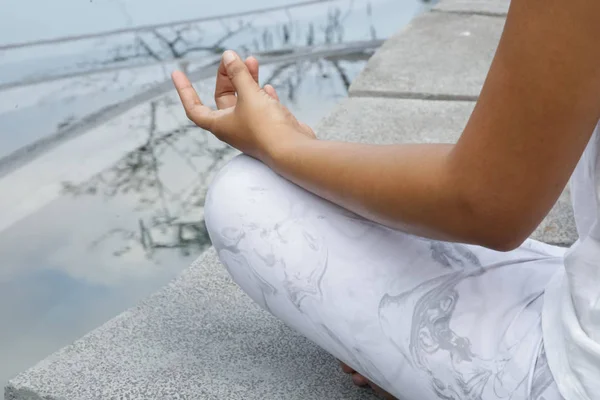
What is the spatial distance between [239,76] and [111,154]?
1.25 meters

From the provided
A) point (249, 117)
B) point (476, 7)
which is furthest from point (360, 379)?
point (476, 7)

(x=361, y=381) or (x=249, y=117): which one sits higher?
(x=249, y=117)

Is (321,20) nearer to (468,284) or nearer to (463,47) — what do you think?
(463,47)

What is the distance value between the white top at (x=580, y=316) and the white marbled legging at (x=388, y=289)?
22 millimetres

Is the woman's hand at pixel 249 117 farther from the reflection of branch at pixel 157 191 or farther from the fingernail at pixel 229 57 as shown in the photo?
the reflection of branch at pixel 157 191

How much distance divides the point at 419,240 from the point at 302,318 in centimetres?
16

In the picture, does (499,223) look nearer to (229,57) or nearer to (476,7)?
(229,57)

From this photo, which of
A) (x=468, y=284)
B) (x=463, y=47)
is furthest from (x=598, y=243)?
(x=463, y=47)

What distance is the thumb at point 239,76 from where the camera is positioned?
102 centimetres

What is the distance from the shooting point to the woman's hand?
37.4 inches

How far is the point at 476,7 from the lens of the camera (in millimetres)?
3174

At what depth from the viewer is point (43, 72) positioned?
9.10ft

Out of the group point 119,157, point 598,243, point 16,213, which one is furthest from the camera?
point 119,157

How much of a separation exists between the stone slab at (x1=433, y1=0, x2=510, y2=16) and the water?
0.26 metres
